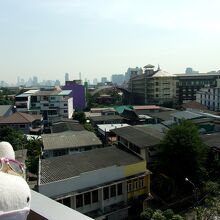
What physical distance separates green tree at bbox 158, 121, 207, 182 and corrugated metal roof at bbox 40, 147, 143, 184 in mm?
1921

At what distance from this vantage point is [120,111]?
3719 cm

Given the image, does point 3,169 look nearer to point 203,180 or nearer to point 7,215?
point 7,215

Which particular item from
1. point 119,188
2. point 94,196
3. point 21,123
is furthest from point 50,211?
point 21,123

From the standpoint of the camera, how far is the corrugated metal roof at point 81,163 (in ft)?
35.7

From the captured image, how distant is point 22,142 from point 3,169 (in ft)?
67.1

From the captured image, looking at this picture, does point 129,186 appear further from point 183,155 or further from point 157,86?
point 157,86

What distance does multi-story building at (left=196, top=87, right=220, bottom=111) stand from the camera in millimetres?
36062

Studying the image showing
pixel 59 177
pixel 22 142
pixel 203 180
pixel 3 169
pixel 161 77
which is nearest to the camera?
pixel 3 169

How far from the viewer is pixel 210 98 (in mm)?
37562

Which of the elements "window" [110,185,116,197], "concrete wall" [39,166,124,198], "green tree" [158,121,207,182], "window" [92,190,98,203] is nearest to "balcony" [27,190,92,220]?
"concrete wall" [39,166,124,198]

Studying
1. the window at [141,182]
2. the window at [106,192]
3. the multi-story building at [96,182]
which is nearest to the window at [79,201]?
the multi-story building at [96,182]

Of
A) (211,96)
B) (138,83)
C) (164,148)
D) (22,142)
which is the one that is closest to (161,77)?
(138,83)

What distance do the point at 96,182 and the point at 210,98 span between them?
29667 millimetres

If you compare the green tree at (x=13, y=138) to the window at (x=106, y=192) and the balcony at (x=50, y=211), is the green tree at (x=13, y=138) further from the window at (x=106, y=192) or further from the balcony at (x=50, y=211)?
the balcony at (x=50, y=211)
